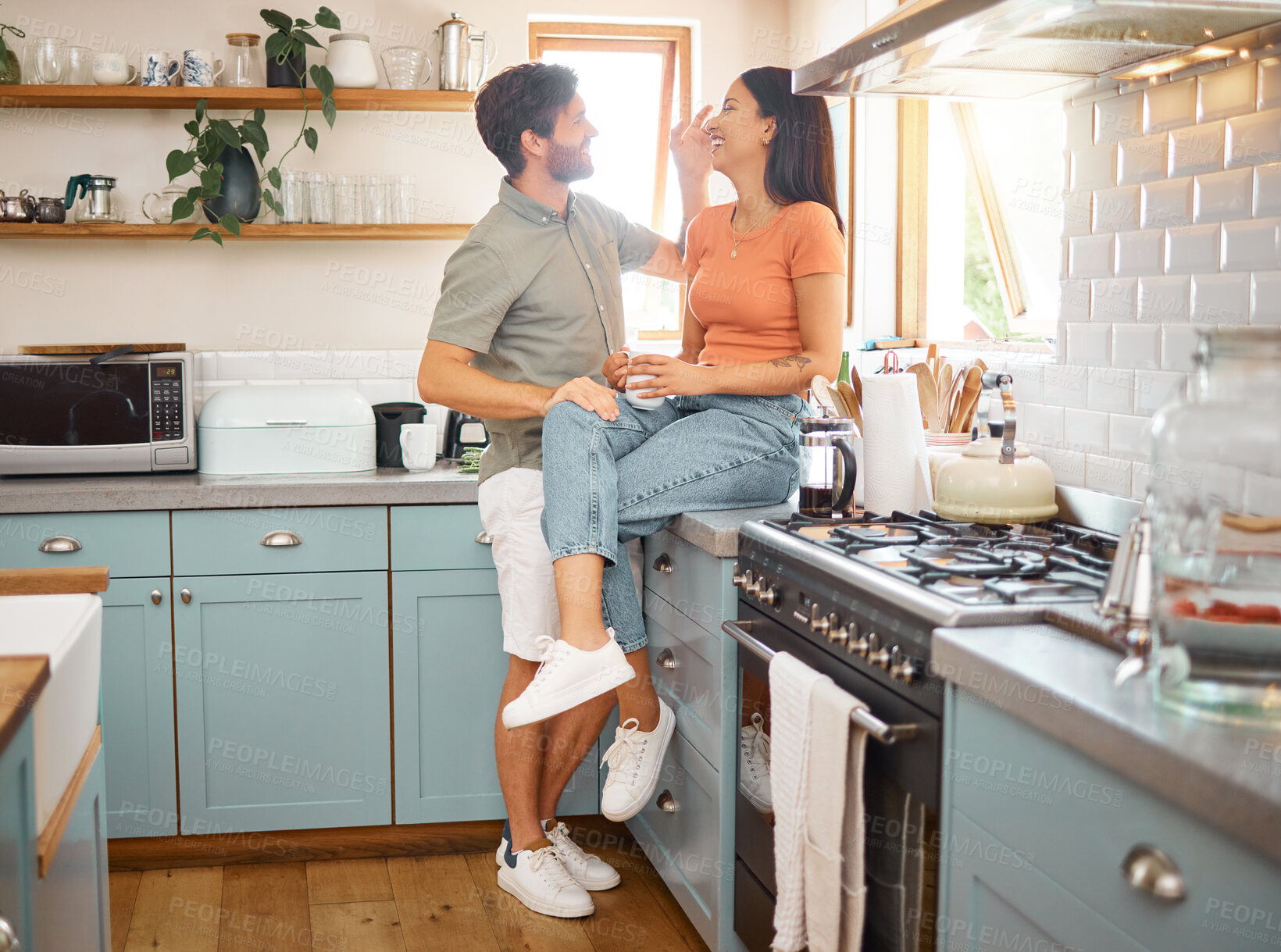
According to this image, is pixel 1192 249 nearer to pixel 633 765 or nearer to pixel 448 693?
pixel 633 765

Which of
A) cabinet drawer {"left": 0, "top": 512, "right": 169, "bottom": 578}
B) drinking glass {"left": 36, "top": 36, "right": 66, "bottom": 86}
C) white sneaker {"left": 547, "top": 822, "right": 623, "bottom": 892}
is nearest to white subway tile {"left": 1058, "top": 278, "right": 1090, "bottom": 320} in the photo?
white sneaker {"left": 547, "top": 822, "right": 623, "bottom": 892}

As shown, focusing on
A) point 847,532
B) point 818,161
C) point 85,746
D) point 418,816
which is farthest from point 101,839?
point 818,161

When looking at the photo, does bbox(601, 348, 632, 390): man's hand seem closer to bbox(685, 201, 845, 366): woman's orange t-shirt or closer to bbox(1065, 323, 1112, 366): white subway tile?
bbox(685, 201, 845, 366): woman's orange t-shirt

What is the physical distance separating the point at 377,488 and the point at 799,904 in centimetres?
150

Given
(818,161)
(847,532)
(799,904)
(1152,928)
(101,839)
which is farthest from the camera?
(818,161)

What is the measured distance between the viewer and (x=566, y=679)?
6.56 feet

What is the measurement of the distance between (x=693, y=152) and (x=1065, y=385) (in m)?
0.98

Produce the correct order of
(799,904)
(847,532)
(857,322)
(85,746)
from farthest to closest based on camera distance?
(857,322), (847,532), (799,904), (85,746)

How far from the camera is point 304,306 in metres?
3.46

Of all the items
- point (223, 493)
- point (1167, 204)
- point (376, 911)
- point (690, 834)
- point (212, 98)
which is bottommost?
point (376, 911)

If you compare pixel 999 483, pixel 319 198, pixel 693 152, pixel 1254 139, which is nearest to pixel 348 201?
pixel 319 198

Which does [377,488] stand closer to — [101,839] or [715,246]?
[715,246]

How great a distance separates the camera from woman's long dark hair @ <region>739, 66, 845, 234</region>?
222 centimetres

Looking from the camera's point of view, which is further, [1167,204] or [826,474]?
[826,474]
